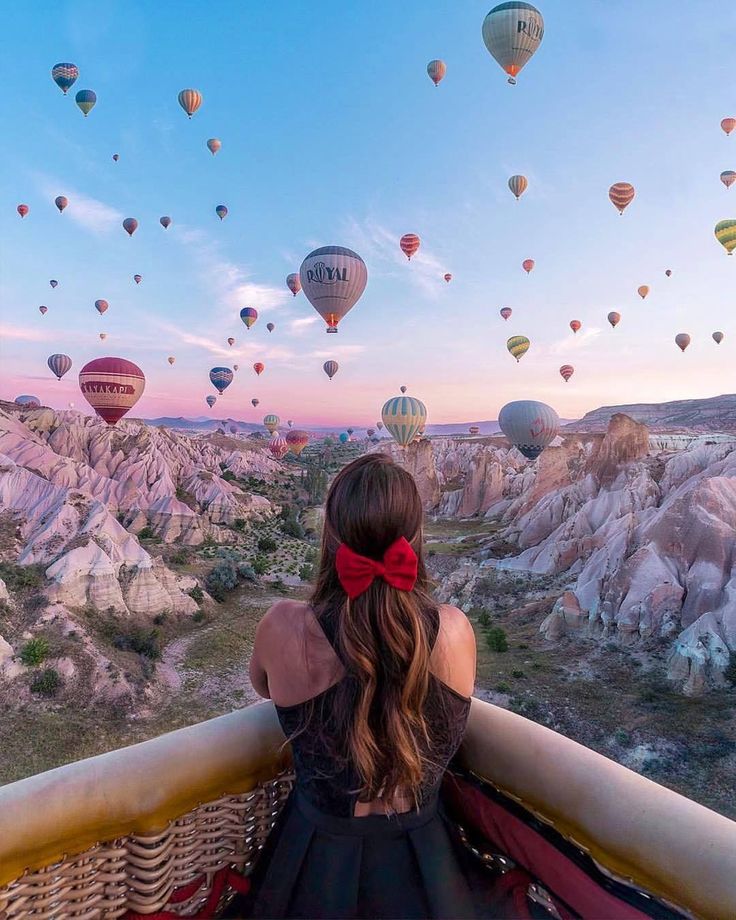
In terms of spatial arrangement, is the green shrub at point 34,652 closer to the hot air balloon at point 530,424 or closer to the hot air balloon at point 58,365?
the hot air balloon at point 530,424

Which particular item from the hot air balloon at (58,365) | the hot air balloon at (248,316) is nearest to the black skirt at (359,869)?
the hot air balloon at (248,316)

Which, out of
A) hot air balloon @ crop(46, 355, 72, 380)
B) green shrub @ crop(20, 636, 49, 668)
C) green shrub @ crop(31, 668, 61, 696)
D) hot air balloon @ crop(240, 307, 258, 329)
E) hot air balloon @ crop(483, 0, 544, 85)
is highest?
hot air balloon @ crop(483, 0, 544, 85)

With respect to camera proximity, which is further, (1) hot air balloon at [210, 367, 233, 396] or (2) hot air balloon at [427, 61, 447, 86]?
(1) hot air balloon at [210, 367, 233, 396]

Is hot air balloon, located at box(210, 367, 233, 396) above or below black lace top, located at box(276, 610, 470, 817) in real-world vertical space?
above

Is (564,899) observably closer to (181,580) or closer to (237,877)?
(237,877)

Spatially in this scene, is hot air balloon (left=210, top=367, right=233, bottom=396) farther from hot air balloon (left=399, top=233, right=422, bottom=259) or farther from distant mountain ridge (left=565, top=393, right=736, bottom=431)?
distant mountain ridge (left=565, top=393, right=736, bottom=431)

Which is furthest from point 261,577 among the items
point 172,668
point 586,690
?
point 586,690

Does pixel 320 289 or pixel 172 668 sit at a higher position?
pixel 320 289

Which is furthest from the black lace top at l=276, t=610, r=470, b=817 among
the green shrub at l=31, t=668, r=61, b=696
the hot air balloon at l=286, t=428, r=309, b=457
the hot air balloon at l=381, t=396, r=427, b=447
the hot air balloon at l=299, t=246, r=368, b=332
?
the hot air balloon at l=286, t=428, r=309, b=457
